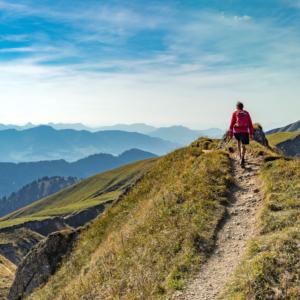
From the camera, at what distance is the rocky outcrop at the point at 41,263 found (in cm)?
2753

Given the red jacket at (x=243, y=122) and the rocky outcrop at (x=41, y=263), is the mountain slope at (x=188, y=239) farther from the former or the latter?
the red jacket at (x=243, y=122)

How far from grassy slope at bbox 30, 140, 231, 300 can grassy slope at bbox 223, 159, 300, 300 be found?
237 centimetres

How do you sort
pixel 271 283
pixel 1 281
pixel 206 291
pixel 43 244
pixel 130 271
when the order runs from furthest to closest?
1. pixel 1 281
2. pixel 43 244
3. pixel 130 271
4. pixel 206 291
5. pixel 271 283

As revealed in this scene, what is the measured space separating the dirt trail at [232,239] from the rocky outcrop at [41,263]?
14.1 m

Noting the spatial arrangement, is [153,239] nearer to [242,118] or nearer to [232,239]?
[232,239]

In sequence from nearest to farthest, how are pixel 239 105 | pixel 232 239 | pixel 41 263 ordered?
1. pixel 232 239
2. pixel 239 105
3. pixel 41 263

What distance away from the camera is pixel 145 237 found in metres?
19.8

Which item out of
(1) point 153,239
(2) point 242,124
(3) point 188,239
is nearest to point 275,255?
(3) point 188,239

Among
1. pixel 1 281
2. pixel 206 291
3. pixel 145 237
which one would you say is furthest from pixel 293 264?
pixel 1 281

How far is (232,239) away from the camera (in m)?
17.4

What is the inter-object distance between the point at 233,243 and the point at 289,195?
15.0 feet

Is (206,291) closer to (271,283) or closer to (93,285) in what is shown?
(271,283)

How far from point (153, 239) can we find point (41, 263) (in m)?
13.1

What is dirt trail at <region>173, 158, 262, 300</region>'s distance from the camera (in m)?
14.0
